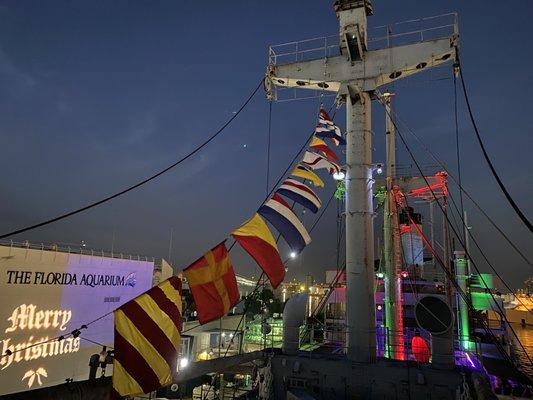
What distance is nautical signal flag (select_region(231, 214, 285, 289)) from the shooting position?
7.03 m

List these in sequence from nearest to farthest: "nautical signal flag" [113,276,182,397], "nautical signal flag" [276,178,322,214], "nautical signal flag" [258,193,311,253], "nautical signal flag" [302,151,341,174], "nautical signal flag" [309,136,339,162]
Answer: "nautical signal flag" [113,276,182,397]
"nautical signal flag" [258,193,311,253]
"nautical signal flag" [276,178,322,214]
"nautical signal flag" [302,151,341,174]
"nautical signal flag" [309,136,339,162]

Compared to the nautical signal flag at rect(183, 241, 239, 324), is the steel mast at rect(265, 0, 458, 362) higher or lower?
higher

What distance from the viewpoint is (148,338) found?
18.1ft

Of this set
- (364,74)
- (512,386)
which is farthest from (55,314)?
(512,386)

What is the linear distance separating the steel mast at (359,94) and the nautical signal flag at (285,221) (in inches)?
86.2

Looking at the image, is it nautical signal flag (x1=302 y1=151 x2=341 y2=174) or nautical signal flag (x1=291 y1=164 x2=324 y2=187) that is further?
nautical signal flag (x1=302 y1=151 x2=341 y2=174)

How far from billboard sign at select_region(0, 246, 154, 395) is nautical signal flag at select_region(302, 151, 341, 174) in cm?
1484

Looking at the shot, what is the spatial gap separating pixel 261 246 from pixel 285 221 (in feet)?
3.61

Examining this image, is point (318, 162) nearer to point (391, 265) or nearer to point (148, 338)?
point (148, 338)

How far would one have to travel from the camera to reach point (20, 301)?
17625 mm

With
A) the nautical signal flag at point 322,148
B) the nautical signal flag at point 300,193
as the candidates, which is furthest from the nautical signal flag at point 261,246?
the nautical signal flag at point 322,148

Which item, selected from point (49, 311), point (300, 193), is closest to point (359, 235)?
point (300, 193)

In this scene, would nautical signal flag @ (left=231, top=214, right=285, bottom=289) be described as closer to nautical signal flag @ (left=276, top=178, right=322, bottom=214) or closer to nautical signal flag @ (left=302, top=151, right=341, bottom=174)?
nautical signal flag @ (left=276, top=178, right=322, bottom=214)

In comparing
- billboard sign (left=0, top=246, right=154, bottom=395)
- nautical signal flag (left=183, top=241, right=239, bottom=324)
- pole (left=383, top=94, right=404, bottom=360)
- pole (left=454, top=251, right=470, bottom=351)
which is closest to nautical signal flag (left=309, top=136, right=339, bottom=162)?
nautical signal flag (left=183, top=241, right=239, bottom=324)
